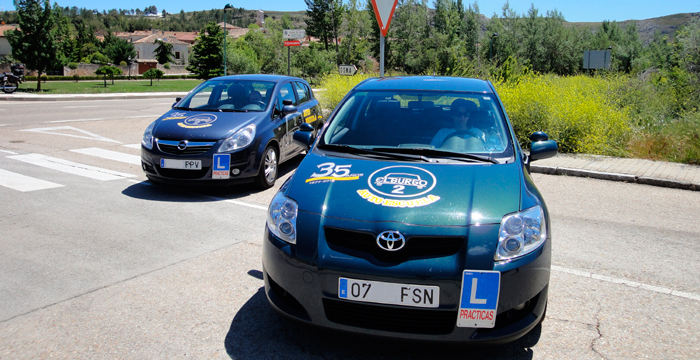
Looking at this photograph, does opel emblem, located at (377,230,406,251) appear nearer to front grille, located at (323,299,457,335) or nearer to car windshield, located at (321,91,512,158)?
front grille, located at (323,299,457,335)

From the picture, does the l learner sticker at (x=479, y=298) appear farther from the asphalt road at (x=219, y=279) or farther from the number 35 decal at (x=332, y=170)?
the number 35 decal at (x=332, y=170)

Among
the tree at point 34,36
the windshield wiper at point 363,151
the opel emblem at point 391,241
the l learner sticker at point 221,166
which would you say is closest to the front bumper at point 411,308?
the opel emblem at point 391,241

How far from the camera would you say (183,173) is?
22.0ft

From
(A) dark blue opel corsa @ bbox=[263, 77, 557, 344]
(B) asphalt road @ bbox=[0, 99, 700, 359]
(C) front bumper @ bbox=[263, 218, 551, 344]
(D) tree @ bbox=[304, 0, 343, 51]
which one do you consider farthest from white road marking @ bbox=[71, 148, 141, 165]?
(D) tree @ bbox=[304, 0, 343, 51]

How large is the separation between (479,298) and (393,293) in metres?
0.43

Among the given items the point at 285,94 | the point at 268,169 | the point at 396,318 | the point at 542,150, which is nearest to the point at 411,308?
the point at 396,318

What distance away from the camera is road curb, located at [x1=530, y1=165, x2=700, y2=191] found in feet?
25.2

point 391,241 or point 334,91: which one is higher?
point 334,91

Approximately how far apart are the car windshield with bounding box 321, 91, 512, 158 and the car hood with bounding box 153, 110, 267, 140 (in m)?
3.03

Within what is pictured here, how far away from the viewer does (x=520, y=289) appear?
265 centimetres

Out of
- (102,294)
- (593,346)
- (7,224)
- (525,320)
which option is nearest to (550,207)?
(593,346)

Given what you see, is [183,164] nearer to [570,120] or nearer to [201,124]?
[201,124]

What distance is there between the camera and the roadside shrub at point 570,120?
34.1ft

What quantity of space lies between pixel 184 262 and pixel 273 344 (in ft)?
5.62
